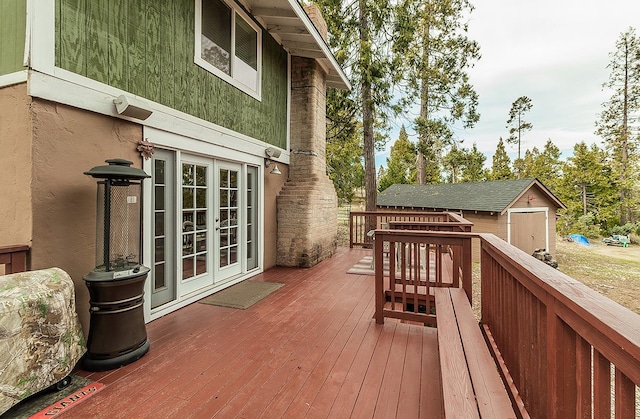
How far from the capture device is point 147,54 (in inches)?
126

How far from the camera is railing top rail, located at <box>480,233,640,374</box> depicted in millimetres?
774

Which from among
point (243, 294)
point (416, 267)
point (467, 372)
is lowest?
point (243, 294)

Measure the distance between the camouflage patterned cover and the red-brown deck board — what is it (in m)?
0.31

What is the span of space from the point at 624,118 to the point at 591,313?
29563 mm

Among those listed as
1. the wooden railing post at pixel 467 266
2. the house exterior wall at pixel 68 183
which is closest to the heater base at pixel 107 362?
the house exterior wall at pixel 68 183

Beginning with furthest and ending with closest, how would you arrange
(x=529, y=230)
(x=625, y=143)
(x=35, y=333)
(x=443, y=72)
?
(x=625, y=143)
(x=529, y=230)
(x=443, y=72)
(x=35, y=333)

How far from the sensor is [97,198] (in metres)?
2.62

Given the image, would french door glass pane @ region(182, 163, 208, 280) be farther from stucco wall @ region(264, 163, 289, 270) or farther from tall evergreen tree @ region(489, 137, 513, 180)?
tall evergreen tree @ region(489, 137, 513, 180)

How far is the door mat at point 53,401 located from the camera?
1.90 meters

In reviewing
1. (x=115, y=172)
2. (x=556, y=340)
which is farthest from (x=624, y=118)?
(x=115, y=172)

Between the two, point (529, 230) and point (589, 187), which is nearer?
point (529, 230)

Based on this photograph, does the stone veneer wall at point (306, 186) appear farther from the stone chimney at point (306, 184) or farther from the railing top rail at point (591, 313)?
the railing top rail at point (591, 313)

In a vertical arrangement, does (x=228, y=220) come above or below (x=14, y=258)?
above

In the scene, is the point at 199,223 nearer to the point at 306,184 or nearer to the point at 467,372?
the point at 306,184
